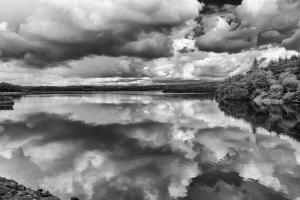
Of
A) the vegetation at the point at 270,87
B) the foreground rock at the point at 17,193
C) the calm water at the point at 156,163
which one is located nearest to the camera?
the foreground rock at the point at 17,193

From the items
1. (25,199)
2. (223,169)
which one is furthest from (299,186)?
(25,199)

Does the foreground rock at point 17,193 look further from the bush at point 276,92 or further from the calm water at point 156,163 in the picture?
the bush at point 276,92

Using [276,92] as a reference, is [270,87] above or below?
above

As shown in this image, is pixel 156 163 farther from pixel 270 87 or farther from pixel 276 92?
pixel 270 87

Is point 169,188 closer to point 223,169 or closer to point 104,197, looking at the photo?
point 104,197

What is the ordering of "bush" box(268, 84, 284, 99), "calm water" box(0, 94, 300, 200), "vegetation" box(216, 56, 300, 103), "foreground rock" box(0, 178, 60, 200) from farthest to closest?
Answer: "bush" box(268, 84, 284, 99) < "vegetation" box(216, 56, 300, 103) < "calm water" box(0, 94, 300, 200) < "foreground rock" box(0, 178, 60, 200)

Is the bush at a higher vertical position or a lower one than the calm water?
higher

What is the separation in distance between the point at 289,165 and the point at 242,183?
1148 cm

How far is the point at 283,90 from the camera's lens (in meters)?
161

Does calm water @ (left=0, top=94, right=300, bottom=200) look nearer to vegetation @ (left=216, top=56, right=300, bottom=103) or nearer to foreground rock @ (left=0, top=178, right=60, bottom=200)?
foreground rock @ (left=0, top=178, right=60, bottom=200)

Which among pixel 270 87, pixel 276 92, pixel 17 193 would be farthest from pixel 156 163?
pixel 270 87

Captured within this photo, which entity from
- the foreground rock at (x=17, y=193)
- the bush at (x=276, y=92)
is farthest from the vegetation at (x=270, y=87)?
the foreground rock at (x=17, y=193)

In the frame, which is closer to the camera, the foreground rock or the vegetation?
the foreground rock

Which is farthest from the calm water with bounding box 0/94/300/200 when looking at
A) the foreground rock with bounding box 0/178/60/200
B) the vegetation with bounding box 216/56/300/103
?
the vegetation with bounding box 216/56/300/103
